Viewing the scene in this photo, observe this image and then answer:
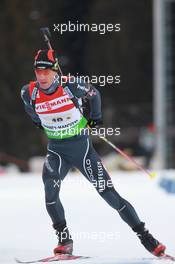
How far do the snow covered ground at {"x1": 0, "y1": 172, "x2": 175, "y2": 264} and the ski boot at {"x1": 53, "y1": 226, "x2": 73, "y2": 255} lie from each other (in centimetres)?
18

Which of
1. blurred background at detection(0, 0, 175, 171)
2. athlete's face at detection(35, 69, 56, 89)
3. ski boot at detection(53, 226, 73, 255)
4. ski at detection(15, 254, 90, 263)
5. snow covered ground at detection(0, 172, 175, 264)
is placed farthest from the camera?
blurred background at detection(0, 0, 175, 171)

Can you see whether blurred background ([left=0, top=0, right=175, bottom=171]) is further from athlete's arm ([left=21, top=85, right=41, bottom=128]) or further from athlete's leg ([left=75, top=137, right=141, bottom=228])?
athlete's leg ([left=75, top=137, right=141, bottom=228])

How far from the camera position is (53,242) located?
674cm

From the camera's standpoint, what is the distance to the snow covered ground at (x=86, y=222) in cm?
621

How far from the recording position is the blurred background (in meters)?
13.0

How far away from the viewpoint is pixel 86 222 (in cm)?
764

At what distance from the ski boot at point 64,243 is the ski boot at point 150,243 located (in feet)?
1.49

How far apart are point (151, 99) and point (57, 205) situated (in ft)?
57.3

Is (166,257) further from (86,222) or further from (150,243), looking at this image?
(86,222)

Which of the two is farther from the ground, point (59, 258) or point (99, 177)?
point (99, 177)

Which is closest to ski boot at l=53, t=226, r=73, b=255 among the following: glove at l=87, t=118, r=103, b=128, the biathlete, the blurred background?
the biathlete

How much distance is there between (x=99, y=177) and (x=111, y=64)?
14.2 m

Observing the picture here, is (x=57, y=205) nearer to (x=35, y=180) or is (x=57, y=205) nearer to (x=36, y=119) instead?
(x=36, y=119)

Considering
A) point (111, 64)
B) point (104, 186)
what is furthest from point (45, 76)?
point (111, 64)
